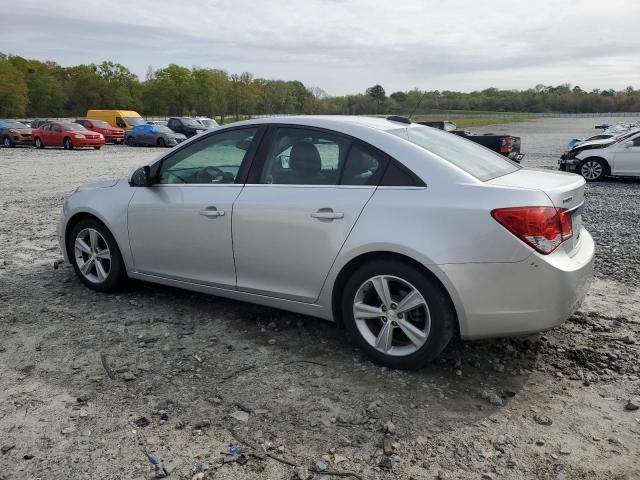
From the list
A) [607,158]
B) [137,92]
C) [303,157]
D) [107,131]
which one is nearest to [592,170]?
[607,158]

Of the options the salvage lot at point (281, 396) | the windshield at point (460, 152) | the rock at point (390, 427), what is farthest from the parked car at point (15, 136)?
the rock at point (390, 427)

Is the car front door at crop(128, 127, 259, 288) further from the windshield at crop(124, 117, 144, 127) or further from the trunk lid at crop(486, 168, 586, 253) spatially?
the windshield at crop(124, 117, 144, 127)

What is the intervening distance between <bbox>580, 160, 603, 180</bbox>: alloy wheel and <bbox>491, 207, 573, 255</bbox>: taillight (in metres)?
13.2

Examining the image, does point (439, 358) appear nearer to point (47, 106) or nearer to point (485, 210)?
point (485, 210)

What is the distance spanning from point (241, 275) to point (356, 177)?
1184 mm

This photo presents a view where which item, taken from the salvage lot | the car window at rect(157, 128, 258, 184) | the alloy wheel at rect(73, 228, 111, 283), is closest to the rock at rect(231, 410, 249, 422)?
the salvage lot

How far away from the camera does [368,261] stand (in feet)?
12.0

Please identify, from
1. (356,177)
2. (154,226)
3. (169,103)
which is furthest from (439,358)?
(169,103)

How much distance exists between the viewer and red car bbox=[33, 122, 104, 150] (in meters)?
30.1

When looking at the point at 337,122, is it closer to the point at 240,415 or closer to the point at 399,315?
the point at 399,315

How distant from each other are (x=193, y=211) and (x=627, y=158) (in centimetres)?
1370

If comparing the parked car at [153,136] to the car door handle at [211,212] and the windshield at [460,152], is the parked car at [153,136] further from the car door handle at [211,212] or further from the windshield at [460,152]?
the windshield at [460,152]

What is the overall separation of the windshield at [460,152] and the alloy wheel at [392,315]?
0.88m

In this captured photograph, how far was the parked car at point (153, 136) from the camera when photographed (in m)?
33.3
